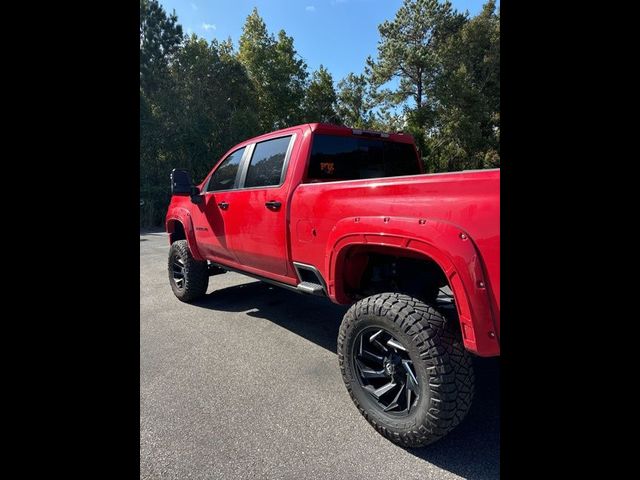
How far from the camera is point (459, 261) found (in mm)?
1646

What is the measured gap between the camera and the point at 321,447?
77.2 inches

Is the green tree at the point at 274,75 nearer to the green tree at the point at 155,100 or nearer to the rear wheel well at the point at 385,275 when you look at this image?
the green tree at the point at 155,100

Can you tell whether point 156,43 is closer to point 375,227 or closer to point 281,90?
point 281,90

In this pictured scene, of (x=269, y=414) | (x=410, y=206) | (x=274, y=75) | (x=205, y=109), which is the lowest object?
(x=269, y=414)

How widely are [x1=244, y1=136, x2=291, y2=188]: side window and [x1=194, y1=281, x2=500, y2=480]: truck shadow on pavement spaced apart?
1553 millimetres

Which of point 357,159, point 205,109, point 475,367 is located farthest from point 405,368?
point 205,109

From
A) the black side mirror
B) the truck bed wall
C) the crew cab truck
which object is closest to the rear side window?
the crew cab truck

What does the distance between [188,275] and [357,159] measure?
2636 millimetres

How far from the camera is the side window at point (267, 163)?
3127 millimetres

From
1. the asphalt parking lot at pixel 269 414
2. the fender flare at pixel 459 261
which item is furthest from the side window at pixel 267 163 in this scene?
the asphalt parking lot at pixel 269 414

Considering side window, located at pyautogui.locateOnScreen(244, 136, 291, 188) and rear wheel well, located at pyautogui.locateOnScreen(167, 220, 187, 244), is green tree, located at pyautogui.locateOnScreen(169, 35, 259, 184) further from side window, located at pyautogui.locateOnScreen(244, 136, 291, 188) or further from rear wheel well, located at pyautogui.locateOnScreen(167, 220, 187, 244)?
side window, located at pyautogui.locateOnScreen(244, 136, 291, 188)
